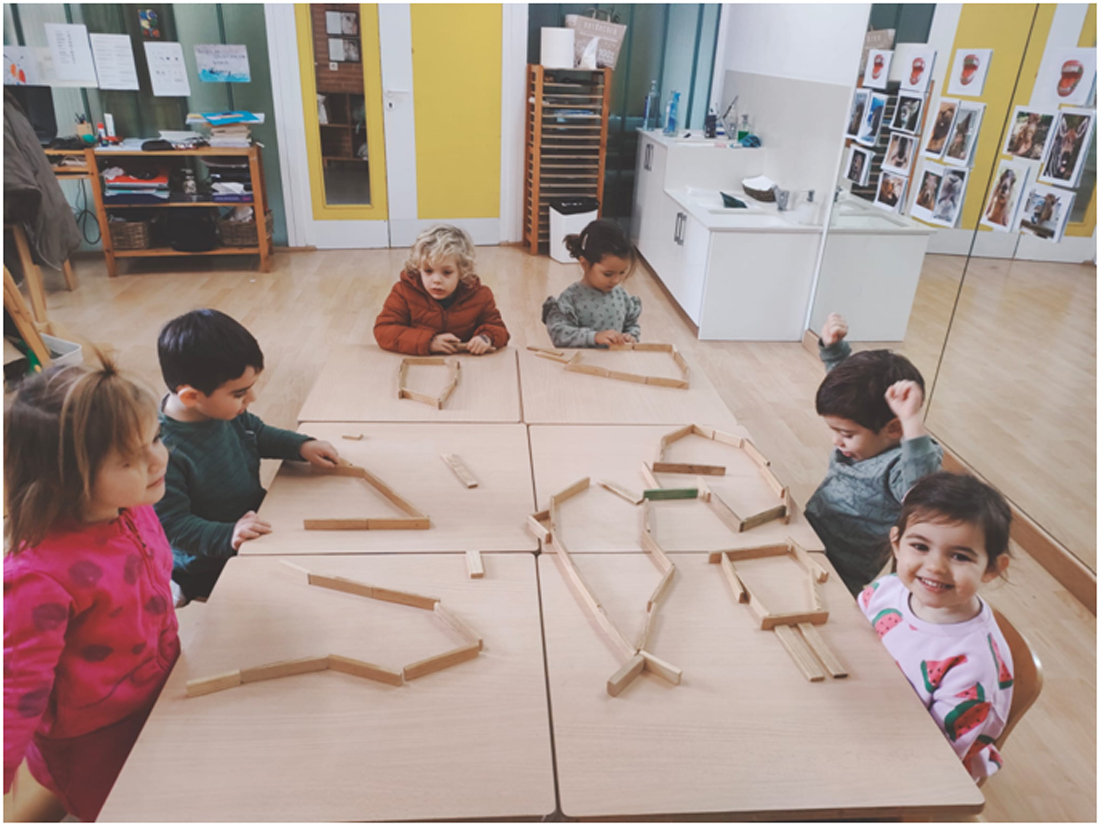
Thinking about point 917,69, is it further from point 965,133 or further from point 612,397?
point 612,397

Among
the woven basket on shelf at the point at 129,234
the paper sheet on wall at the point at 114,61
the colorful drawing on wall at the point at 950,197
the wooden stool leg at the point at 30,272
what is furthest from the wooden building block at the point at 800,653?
the paper sheet on wall at the point at 114,61

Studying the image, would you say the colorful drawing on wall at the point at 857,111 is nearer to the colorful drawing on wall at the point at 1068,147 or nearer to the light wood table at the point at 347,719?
the colorful drawing on wall at the point at 1068,147

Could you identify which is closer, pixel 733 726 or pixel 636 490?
pixel 733 726

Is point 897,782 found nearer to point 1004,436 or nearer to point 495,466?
point 495,466

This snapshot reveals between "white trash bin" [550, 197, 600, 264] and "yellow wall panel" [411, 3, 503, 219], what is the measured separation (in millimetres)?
611

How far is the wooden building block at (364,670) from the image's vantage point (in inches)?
42.3

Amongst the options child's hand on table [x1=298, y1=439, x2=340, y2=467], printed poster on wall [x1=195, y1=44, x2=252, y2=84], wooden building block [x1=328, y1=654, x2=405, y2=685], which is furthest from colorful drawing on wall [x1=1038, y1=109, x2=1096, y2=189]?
printed poster on wall [x1=195, y1=44, x2=252, y2=84]

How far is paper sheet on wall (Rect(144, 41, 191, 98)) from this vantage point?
4926mm

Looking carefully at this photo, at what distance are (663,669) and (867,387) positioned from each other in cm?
80

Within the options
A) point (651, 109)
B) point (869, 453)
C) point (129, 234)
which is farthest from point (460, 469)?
point (651, 109)

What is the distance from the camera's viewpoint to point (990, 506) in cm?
119

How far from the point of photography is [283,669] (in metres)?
1.08

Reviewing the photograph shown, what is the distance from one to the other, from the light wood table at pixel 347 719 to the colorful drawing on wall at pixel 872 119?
3.14 meters

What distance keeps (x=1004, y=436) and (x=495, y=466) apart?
2335mm
